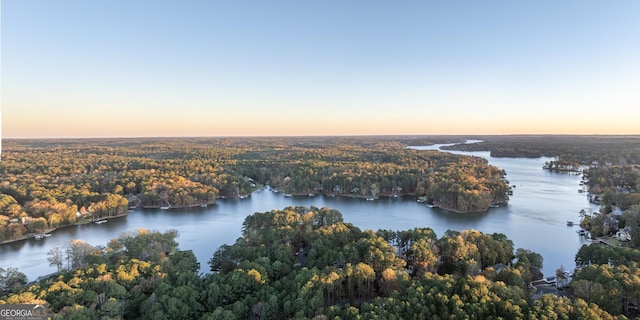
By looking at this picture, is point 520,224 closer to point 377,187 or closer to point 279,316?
point 377,187

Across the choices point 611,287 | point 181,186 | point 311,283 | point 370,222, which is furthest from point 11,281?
point 181,186

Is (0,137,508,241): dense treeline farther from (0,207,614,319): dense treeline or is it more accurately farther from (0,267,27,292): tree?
(0,207,614,319): dense treeline

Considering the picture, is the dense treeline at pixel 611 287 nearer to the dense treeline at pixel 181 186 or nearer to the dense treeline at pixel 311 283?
the dense treeline at pixel 311 283

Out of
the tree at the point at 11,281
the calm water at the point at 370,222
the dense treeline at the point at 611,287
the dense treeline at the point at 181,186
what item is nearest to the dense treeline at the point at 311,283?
the dense treeline at the point at 611,287

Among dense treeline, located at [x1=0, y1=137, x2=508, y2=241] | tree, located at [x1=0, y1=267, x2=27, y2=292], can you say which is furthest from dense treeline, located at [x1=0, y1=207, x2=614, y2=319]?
dense treeline, located at [x1=0, y1=137, x2=508, y2=241]

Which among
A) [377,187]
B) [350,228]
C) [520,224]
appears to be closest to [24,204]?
[350,228]
